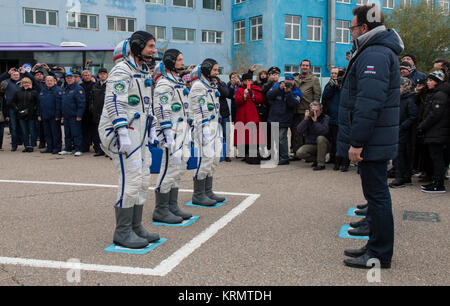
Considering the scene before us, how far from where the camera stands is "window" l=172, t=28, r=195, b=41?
4266 cm

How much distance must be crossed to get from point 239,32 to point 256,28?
8.68 feet

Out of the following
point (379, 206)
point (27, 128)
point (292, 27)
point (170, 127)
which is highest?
point (292, 27)

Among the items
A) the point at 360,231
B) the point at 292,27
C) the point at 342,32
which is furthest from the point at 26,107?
the point at 342,32

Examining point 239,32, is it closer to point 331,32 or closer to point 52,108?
point 331,32

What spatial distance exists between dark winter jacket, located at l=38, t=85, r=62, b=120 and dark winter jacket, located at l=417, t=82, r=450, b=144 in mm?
9908

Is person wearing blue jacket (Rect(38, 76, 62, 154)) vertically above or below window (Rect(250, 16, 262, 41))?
below

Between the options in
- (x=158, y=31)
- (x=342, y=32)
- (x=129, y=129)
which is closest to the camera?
(x=129, y=129)

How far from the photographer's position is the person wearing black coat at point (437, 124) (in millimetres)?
8062

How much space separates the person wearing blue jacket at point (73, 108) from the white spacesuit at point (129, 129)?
27.7ft

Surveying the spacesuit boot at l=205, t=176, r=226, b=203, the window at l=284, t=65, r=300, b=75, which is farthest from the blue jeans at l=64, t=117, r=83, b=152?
the window at l=284, t=65, r=300, b=75

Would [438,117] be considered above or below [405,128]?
above

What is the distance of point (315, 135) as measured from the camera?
A: 10.9 meters

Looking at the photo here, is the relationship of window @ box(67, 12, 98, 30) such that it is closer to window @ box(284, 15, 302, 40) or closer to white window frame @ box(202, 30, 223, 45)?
white window frame @ box(202, 30, 223, 45)

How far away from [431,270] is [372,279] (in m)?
0.67
